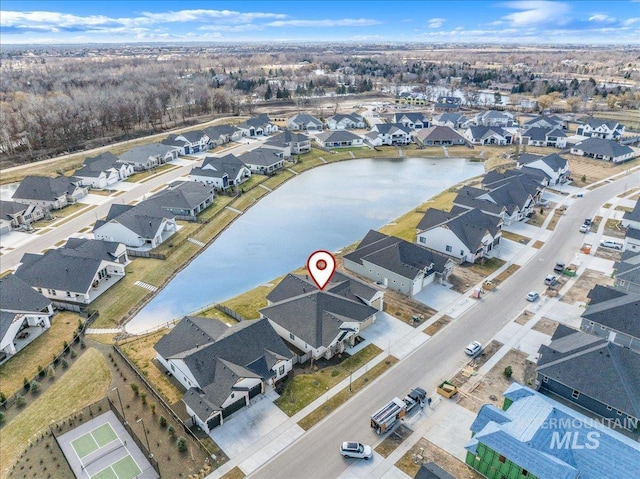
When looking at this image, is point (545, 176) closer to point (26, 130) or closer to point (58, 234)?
point (58, 234)

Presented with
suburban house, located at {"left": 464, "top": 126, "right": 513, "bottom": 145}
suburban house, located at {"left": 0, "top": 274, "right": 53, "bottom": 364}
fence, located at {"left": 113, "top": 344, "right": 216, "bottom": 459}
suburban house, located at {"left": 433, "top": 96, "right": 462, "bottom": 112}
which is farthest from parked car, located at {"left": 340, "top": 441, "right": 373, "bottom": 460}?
suburban house, located at {"left": 433, "top": 96, "right": 462, "bottom": 112}

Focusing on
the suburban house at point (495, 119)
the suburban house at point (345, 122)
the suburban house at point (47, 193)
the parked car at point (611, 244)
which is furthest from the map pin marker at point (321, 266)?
the suburban house at point (495, 119)

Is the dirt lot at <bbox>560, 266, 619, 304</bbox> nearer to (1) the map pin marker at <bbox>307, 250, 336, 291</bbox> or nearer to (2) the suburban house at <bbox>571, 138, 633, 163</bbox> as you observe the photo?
(1) the map pin marker at <bbox>307, 250, 336, 291</bbox>

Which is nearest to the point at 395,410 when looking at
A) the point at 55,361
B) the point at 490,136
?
the point at 55,361

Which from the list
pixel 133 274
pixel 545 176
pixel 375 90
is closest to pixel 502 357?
pixel 133 274

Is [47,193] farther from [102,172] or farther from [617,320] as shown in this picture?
[617,320]

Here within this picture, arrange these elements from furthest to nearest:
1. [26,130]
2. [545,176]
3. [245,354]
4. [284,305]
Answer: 1. [26,130]
2. [545,176]
3. [284,305]
4. [245,354]
